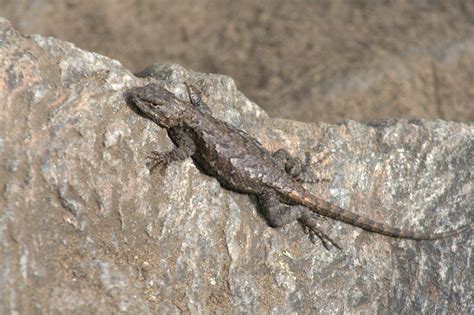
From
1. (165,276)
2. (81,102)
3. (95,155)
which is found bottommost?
(165,276)

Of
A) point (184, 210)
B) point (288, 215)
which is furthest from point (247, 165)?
point (184, 210)

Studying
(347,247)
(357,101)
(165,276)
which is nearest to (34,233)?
(165,276)

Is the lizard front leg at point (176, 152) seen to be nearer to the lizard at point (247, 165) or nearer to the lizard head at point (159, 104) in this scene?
the lizard at point (247, 165)

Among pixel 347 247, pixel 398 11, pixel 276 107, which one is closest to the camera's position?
pixel 347 247

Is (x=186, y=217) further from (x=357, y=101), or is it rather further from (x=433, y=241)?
(x=357, y=101)

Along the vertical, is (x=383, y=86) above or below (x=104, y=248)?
above

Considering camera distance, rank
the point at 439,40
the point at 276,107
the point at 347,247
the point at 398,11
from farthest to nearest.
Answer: the point at 398,11, the point at 439,40, the point at 276,107, the point at 347,247

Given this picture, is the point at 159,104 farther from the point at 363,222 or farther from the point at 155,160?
the point at 363,222
